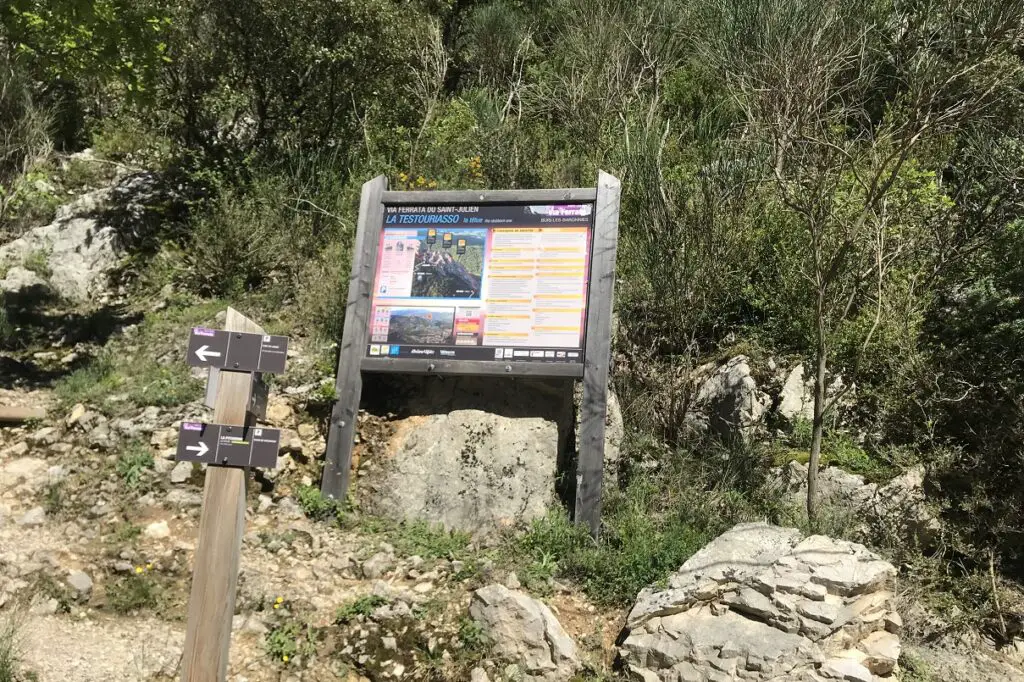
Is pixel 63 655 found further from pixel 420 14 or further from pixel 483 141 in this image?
pixel 420 14

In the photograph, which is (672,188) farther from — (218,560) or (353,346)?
(218,560)

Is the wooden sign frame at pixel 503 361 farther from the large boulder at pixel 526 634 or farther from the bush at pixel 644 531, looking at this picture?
the large boulder at pixel 526 634

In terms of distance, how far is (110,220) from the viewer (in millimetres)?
8578

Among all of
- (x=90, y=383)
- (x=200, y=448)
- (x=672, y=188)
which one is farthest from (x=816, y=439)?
(x=90, y=383)

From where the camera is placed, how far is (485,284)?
5492 millimetres

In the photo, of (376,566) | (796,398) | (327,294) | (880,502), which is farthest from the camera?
(327,294)

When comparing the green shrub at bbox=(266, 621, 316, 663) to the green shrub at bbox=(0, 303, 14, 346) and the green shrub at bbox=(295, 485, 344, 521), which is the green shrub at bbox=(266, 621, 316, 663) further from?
the green shrub at bbox=(0, 303, 14, 346)

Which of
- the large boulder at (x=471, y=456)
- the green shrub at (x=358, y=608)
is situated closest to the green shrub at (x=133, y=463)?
the large boulder at (x=471, y=456)

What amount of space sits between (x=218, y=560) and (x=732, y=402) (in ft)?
12.7

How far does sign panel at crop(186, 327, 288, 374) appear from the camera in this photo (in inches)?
148

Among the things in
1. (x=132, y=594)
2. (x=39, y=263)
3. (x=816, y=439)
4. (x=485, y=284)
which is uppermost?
(x=39, y=263)

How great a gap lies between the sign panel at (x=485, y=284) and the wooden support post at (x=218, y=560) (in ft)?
5.86

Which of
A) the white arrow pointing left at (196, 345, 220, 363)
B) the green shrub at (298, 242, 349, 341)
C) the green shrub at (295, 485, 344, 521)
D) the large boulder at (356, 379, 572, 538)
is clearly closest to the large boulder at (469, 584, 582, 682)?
the large boulder at (356, 379, 572, 538)

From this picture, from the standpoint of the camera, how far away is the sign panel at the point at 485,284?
5.32m
